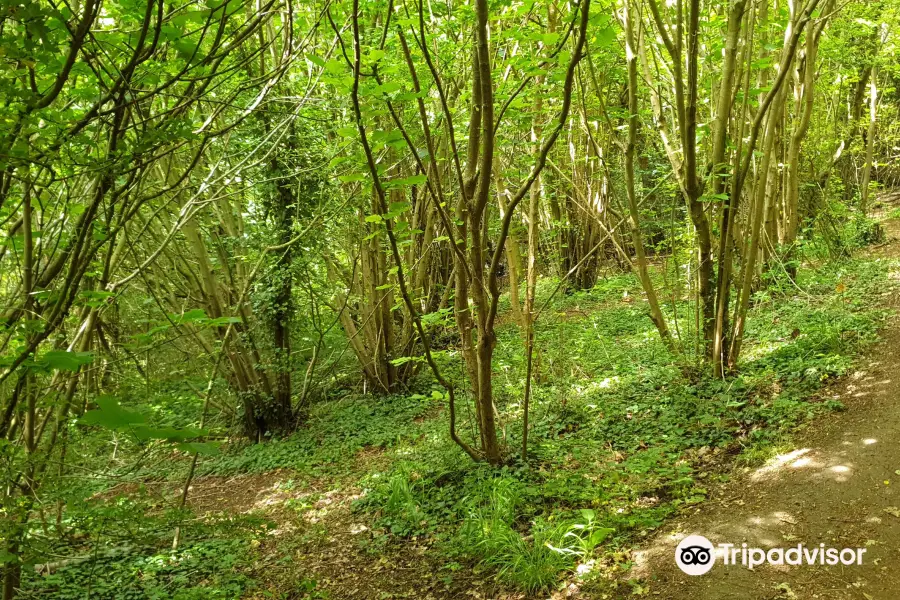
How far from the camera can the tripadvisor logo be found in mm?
3146

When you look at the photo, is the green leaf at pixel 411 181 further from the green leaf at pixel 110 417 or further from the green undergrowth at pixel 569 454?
the green undergrowth at pixel 569 454

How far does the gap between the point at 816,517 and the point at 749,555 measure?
1.75 feet

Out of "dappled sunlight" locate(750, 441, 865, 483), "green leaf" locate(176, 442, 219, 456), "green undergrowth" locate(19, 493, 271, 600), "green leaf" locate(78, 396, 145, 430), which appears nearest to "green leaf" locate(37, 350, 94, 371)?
"green leaf" locate(78, 396, 145, 430)

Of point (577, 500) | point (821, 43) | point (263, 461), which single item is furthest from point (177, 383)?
point (821, 43)

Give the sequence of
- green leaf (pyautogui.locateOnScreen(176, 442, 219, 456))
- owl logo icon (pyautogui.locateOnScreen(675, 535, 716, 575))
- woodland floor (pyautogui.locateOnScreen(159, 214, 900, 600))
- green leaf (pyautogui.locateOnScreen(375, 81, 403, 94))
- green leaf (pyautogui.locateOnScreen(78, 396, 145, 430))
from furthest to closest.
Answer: owl logo icon (pyautogui.locateOnScreen(675, 535, 716, 575))
woodland floor (pyautogui.locateOnScreen(159, 214, 900, 600))
green leaf (pyautogui.locateOnScreen(375, 81, 403, 94))
green leaf (pyautogui.locateOnScreen(176, 442, 219, 456))
green leaf (pyautogui.locateOnScreen(78, 396, 145, 430))

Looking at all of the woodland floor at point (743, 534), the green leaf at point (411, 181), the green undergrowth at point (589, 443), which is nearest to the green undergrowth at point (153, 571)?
the woodland floor at point (743, 534)

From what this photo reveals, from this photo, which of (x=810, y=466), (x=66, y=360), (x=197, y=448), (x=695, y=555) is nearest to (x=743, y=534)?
(x=695, y=555)

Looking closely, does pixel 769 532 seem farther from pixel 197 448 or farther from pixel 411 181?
pixel 197 448

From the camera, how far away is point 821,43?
328 inches

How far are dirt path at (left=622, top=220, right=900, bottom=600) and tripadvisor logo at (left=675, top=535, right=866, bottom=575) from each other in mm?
34

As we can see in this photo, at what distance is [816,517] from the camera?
3482 millimetres

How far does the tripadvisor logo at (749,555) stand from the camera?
3.15 m

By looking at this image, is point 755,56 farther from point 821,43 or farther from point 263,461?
point 263,461

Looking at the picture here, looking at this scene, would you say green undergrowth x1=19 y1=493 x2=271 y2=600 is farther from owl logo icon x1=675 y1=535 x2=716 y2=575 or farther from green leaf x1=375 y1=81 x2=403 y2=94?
green leaf x1=375 y1=81 x2=403 y2=94
